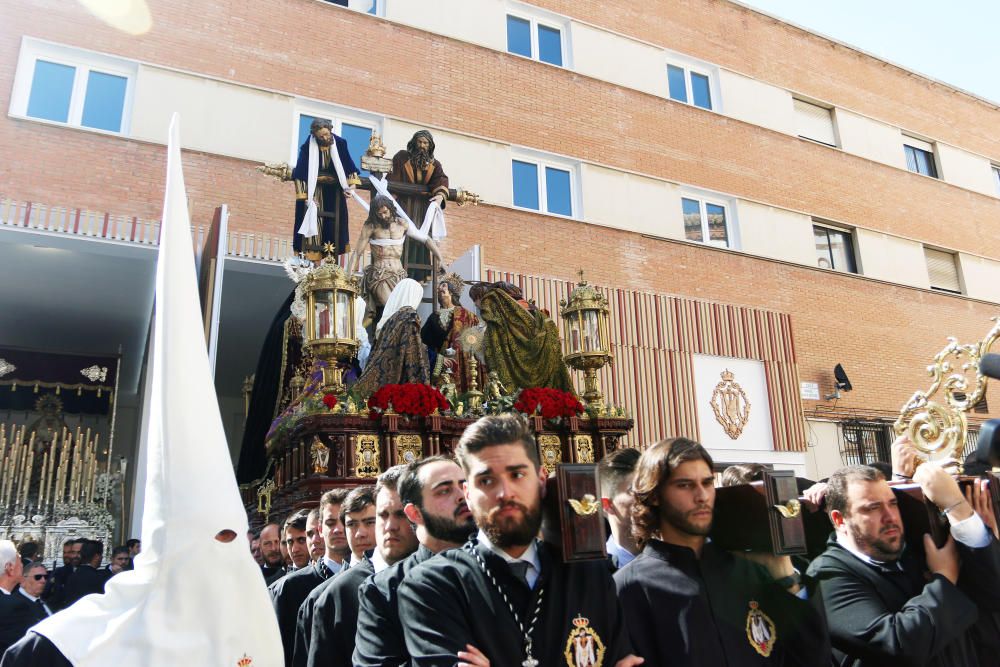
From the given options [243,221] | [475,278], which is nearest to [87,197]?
[243,221]

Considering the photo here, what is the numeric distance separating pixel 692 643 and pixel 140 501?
25.9 ft

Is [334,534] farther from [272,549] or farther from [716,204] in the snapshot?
[716,204]

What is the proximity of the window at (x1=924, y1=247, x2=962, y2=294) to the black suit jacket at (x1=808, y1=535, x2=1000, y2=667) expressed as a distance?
1661 centimetres

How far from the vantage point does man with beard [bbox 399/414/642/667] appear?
6.82ft

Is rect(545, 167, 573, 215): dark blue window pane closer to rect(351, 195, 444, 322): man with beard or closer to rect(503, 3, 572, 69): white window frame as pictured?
rect(503, 3, 572, 69): white window frame

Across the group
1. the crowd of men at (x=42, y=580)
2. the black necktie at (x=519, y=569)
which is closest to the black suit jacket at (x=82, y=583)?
the crowd of men at (x=42, y=580)

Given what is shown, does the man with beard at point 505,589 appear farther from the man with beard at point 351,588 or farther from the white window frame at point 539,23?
the white window frame at point 539,23

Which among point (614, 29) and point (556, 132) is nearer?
point (556, 132)

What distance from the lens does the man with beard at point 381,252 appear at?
805 centimetres

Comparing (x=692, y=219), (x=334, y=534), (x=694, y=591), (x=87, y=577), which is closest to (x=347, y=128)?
(x=692, y=219)

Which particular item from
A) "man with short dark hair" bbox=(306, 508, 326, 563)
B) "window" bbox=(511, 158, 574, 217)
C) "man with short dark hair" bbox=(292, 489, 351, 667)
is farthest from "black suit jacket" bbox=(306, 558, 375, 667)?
"window" bbox=(511, 158, 574, 217)

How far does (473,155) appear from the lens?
13188 mm

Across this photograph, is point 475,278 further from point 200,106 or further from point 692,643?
point 692,643

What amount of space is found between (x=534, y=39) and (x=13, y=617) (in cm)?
1254
